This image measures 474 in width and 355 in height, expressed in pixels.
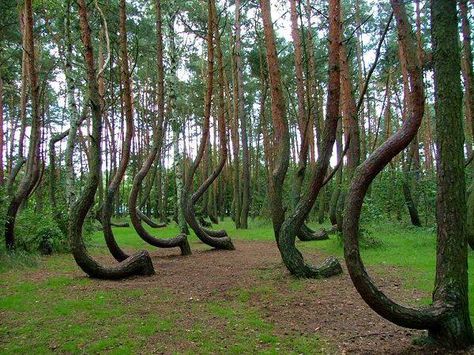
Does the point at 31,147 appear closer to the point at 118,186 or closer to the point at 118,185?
the point at 118,186

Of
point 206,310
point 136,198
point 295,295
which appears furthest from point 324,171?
point 136,198

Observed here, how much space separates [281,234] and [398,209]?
10.9 metres

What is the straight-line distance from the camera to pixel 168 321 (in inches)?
213

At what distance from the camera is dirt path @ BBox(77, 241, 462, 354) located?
4.70m

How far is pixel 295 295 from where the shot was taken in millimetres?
6531

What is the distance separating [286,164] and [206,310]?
3.42m

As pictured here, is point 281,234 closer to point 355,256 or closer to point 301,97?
point 355,256

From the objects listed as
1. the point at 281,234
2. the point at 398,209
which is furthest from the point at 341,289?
the point at 398,209

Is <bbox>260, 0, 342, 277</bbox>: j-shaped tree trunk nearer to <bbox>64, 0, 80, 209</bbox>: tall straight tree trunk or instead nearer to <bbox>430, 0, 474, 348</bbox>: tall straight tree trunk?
<bbox>430, 0, 474, 348</bbox>: tall straight tree trunk

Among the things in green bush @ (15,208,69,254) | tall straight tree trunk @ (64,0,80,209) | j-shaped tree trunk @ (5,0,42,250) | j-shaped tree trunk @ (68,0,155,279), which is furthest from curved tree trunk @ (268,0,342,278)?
tall straight tree trunk @ (64,0,80,209)

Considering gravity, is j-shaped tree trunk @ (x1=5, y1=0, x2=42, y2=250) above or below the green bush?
above

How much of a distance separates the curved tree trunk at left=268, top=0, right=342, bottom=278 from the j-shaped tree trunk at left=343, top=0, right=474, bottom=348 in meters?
2.62

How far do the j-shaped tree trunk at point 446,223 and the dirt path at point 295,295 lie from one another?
372 millimetres

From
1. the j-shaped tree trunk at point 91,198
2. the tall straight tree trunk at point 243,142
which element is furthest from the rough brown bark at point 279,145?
the tall straight tree trunk at point 243,142
